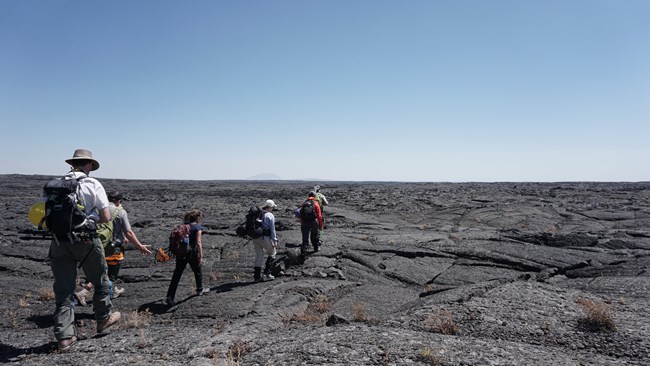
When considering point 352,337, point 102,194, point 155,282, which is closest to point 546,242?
point 352,337

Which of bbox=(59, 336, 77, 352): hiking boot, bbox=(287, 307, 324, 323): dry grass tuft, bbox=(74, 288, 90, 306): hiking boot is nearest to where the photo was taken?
bbox=(59, 336, 77, 352): hiking boot

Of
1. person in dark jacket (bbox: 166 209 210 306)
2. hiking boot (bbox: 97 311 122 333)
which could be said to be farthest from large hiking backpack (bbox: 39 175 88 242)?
person in dark jacket (bbox: 166 209 210 306)

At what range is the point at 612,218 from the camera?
86.0 ft

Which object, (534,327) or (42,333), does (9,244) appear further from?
(534,327)

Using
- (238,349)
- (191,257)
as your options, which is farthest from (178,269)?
(238,349)

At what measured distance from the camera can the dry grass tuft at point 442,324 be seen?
23.3ft

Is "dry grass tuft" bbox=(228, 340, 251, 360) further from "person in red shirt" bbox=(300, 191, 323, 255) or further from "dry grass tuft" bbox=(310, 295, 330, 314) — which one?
"person in red shirt" bbox=(300, 191, 323, 255)

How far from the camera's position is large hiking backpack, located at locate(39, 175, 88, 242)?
568cm

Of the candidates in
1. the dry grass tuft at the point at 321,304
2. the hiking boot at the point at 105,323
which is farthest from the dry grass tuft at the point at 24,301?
the dry grass tuft at the point at 321,304

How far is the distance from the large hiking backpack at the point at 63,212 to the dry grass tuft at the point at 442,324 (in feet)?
19.2

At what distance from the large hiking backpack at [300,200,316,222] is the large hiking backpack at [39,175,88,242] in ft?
26.7

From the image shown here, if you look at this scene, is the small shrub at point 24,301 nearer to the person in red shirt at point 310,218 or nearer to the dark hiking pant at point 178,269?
the dark hiking pant at point 178,269

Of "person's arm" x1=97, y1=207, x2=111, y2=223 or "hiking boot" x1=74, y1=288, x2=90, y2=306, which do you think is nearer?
"person's arm" x1=97, y1=207, x2=111, y2=223

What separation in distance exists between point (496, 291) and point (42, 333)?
29.6 ft
